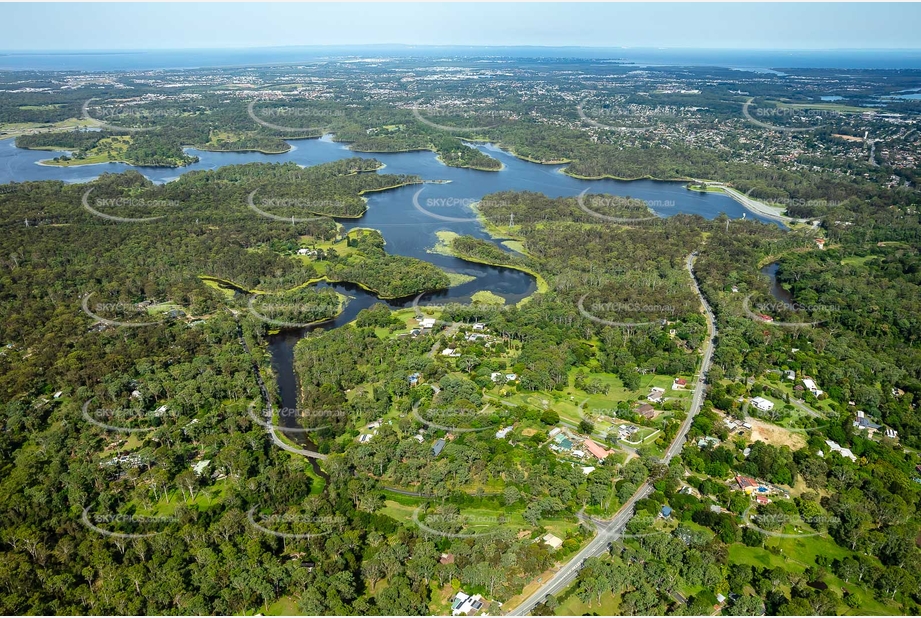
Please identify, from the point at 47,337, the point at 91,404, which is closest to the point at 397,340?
the point at 91,404

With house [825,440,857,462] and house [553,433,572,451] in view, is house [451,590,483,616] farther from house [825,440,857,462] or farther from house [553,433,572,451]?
house [825,440,857,462]

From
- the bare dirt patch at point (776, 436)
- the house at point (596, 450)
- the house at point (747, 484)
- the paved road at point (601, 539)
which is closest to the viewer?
the paved road at point (601, 539)

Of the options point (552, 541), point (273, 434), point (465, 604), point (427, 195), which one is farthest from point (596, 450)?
point (427, 195)

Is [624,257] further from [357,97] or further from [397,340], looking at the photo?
[357,97]

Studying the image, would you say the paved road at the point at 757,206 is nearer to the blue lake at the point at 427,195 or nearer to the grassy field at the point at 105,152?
the blue lake at the point at 427,195

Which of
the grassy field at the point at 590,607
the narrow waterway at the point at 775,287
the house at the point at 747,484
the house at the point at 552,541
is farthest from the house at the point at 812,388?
the grassy field at the point at 590,607

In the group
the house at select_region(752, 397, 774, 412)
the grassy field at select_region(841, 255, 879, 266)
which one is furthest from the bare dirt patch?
the grassy field at select_region(841, 255, 879, 266)
